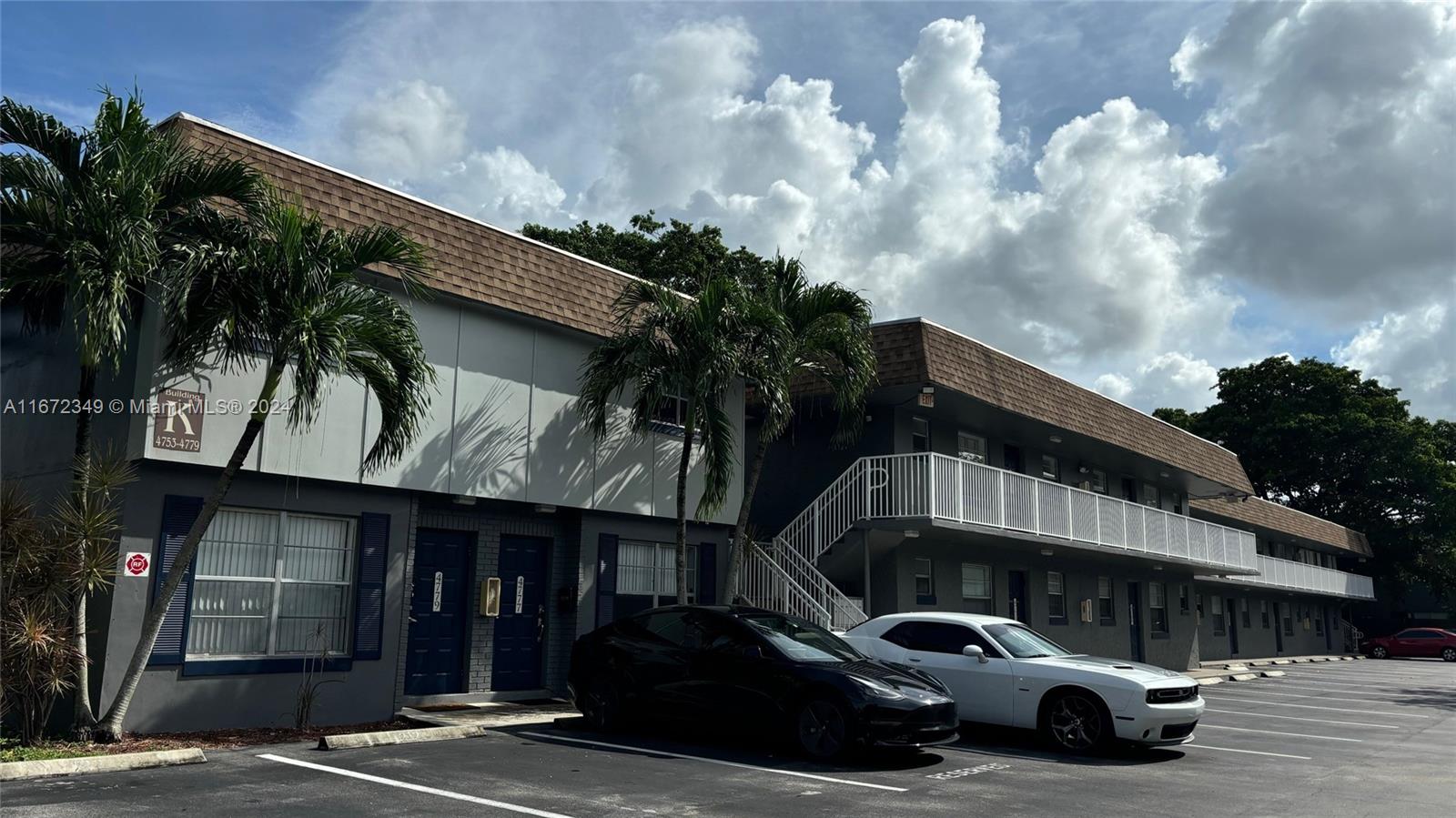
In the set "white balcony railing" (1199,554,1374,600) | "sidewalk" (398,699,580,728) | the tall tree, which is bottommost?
"sidewalk" (398,699,580,728)

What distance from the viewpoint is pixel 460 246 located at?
14539 millimetres

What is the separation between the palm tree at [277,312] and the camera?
10.4m

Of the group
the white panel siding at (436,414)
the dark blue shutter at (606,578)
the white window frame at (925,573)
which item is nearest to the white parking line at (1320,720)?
the white window frame at (925,573)

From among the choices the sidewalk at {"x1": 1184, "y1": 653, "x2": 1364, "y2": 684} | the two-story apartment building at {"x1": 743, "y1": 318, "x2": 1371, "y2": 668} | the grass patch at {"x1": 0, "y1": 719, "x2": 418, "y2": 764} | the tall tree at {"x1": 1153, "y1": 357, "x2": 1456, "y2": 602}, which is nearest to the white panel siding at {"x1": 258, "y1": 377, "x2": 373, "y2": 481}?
the grass patch at {"x1": 0, "y1": 719, "x2": 418, "y2": 764}

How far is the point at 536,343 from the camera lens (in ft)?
51.9

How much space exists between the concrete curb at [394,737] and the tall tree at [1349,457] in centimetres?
5392

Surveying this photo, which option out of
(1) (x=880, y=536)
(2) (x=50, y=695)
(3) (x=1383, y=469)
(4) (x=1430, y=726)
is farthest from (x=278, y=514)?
(3) (x=1383, y=469)

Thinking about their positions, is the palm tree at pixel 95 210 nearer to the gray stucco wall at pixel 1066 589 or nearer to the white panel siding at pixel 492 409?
the white panel siding at pixel 492 409

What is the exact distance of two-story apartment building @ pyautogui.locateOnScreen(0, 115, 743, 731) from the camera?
1170 cm

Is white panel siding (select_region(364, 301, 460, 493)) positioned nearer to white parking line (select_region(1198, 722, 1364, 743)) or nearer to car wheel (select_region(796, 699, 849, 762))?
car wheel (select_region(796, 699, 849, 762))

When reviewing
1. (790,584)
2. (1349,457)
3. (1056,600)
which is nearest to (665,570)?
(790,584)

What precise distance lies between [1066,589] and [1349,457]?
3708 centimetres

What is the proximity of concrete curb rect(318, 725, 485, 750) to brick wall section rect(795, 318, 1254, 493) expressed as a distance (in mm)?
10366

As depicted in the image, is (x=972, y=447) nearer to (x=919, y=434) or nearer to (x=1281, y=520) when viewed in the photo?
(x=919, y=434)
